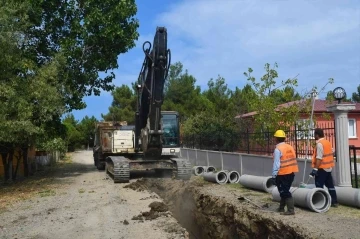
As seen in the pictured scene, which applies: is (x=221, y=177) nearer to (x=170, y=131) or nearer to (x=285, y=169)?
(x=170, y=131)

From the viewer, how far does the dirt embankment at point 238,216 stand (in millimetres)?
7939

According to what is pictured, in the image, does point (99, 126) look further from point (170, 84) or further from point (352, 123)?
point (170, 84)

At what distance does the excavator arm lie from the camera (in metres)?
15.8

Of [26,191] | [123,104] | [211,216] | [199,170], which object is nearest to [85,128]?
[123,104]

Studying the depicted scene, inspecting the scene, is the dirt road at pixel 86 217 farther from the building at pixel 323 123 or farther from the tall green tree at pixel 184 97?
the tall green tree at pixel 184 97

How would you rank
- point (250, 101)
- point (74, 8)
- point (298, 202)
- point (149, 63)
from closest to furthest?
1. point (298, 202)
2. point (149, 63)
3. point (250, 101)
4. point (74, 8)

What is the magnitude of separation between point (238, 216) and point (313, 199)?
1.97 m

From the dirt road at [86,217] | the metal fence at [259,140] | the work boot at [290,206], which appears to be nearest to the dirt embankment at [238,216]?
the work boot at [290,206]

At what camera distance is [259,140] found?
17484 millimetres

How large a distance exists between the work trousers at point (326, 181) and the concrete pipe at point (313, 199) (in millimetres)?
350

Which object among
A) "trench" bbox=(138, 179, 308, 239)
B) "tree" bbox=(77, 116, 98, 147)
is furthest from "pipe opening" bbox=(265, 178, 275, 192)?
"tree" bbox=(77, 116, 98, 147)

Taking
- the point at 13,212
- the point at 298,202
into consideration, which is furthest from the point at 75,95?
the point at 298,202

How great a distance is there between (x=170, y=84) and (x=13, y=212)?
141 feet

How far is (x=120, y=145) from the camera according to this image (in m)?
21.6
